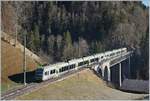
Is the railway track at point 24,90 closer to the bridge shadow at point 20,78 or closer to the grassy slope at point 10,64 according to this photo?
the grassy slope at point 10,64

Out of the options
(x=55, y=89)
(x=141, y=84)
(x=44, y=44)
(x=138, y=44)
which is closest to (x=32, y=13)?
(x=44, y=44)

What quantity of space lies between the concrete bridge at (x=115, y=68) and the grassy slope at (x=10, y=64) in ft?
58.0

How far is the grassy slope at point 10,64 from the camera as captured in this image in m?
55.5

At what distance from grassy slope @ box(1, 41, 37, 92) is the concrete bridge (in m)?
17.7

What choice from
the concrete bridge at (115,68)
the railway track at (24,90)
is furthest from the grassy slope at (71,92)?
the concrete bridge at (115,68)

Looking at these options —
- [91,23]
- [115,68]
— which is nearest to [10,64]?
[115,68]

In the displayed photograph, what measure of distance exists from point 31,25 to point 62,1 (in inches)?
1194

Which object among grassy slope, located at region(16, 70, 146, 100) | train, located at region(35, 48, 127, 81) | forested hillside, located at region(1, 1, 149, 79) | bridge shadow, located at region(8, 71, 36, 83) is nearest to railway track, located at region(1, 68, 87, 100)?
grassy slope, located at region(16, 70, 146, 100)

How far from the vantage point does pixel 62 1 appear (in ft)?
614

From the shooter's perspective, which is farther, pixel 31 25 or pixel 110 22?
pixel 110 22

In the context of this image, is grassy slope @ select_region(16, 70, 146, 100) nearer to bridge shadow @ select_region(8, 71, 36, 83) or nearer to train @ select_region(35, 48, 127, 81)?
train @ select_region(35, 48, 127, 81)

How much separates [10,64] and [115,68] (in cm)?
6017

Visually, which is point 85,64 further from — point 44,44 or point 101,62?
point 44,44

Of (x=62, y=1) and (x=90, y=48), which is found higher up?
(x=62, y=1)
